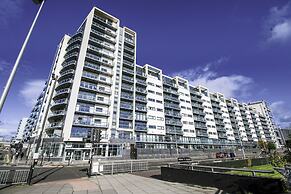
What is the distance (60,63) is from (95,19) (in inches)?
696

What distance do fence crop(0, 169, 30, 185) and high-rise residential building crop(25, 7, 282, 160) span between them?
19453 millimetres

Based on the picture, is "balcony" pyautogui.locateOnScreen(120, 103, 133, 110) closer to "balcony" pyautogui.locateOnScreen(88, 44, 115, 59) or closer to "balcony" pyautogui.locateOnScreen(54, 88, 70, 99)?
"balcony" pyautogui.locateOnScreen(54, 88, 70, 99)

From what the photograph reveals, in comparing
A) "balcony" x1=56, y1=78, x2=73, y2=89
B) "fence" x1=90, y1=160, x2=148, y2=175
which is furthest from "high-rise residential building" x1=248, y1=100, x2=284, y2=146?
"fence" x1=90, y1=160, x2=148, y2=175

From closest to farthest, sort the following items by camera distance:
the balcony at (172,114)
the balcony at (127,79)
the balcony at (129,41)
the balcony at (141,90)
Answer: the balcony at (127,79)
the balcony at (141,90)
the balcony at (129,41)
the balcony at (172,114)

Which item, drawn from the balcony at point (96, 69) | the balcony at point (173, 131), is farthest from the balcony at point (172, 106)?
the balcony at point (96, 69)

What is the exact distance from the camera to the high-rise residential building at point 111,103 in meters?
39.7

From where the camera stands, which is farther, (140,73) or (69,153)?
(140,73)

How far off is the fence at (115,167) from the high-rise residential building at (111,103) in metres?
15.2

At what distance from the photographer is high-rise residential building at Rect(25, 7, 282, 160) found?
39.7 metres

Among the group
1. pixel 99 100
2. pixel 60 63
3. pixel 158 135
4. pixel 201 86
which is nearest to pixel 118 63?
pixel 99 100

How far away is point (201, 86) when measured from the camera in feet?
273

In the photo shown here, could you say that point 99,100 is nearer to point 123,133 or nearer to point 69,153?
point 123,133

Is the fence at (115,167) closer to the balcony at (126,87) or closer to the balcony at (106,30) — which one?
the balcony at (126,87)

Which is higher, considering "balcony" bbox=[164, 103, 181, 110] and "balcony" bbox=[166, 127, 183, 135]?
"balcony" bbox=[164, 103, 181, 110]
